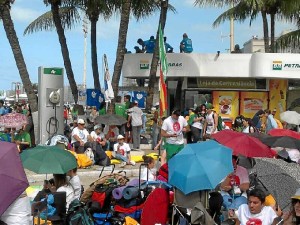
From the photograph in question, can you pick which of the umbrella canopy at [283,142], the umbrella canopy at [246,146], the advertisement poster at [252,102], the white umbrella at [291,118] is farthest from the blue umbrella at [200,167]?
the advertisement poster at [252,102]

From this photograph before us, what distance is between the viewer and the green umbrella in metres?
7.57

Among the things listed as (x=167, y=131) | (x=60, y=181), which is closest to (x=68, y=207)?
(x=60, y=181)

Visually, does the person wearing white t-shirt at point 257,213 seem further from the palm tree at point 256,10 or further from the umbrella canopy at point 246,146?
the palm tree at point 256,10

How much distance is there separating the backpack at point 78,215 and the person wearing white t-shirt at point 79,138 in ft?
25.2

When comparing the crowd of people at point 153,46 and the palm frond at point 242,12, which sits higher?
the palm frond at point 242,12

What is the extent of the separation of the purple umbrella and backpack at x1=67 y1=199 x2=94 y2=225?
7.26 ft

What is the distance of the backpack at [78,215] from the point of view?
22.9 feet

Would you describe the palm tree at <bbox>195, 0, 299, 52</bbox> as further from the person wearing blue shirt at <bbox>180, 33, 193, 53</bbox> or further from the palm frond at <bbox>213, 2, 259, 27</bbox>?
the person wearing blue shirt at <bbox>180, 33, 193, 53</bbox>

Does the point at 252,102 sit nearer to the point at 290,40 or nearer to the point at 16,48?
the point at 290,40

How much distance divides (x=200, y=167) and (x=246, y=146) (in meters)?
2.39

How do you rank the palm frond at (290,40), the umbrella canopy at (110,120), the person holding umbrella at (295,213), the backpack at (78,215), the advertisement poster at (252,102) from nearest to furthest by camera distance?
the person holding umbrella at (295,213) → the backpack at (78,215) → the umbrella canopy at (110,120) → the advertisement poster at (252,102) → the palm frond at (290,40)

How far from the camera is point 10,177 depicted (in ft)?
15.6

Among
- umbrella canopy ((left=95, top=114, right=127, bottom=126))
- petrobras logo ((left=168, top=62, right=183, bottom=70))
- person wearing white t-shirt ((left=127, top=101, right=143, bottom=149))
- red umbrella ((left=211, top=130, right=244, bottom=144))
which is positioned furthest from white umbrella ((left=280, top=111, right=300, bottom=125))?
red umbrella ((left=211, top=130, right=244, bottom=144))

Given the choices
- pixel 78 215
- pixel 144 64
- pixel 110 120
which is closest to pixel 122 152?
pixel 110 120
